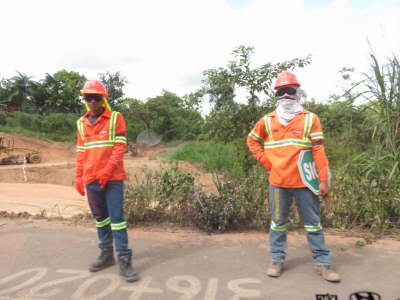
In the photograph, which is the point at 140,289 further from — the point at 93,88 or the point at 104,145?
the point at 93,88

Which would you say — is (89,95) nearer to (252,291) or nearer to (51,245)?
(51,245)

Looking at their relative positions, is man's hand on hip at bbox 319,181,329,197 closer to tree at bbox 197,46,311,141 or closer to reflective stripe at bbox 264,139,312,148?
reflective stripe at bbox 264,139,312,148

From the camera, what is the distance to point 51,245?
4078 millimetres

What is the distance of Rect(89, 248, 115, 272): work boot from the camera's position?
341 cm

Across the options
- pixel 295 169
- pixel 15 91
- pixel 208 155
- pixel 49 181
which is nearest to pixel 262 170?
pixel 295 169

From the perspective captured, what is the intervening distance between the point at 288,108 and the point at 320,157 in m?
0.55

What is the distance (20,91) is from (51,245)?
36045 mm

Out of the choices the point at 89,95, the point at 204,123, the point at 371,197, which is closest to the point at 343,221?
the point at 371,197

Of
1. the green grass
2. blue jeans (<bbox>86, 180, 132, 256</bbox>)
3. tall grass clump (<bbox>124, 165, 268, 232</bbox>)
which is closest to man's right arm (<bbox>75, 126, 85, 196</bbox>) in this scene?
blue jeans (<bbox>86, 180, 132, 256</bbox>)

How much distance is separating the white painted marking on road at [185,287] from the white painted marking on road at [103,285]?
50 cm

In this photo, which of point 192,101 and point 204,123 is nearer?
point 204,123

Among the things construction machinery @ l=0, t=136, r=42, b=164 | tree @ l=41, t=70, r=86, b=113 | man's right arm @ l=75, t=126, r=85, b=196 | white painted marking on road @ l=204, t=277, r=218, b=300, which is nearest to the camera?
white painted marking on road @ l=204, t=277, r=218, b=300

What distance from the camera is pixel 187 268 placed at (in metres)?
3.43

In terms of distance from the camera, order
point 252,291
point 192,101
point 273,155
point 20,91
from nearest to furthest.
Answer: point 252,291 < point 273,155 < point 192,101 < point 20,91
